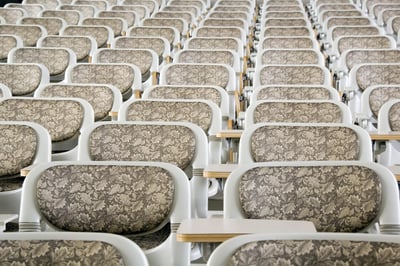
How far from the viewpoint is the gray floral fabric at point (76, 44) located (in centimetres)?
670

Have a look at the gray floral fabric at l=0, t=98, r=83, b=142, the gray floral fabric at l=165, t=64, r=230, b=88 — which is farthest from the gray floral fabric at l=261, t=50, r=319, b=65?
the gray floral fabric at l=0, t=98, r=83, b=142

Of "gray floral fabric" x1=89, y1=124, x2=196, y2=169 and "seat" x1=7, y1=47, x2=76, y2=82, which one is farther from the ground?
"seat" x1=7, y1=47, x2=76, y2=82

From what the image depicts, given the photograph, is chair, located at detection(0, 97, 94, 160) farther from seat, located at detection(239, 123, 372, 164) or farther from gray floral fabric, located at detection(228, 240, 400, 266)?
gray floral fabric, located at detection(228, 240, 400, 266)

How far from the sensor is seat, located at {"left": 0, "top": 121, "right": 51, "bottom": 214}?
3.31m

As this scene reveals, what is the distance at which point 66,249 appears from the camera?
1740 millimetres

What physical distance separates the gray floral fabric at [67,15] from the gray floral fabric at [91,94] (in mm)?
4256

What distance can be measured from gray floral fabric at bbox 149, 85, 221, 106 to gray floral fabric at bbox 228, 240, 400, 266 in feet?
9.36

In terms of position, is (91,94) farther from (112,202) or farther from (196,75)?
(112,202)

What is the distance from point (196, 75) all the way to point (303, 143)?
2175 millimetres

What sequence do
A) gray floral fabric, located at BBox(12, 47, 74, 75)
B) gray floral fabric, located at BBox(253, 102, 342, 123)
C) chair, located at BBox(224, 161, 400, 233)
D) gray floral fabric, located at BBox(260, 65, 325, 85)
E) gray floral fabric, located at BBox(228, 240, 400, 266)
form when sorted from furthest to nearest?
gray floral fabric, located at BBox(12, 47, 74, 75) < gray floral fabric, located at BBox(260, 65, 325, 85) < gray floral fabric, located at BBox(253, 102, 342, 123) < chair, located at BBox(224, 161, 400, 233) < gray floral fabric, located at BBox(228, 240, 400, 266)

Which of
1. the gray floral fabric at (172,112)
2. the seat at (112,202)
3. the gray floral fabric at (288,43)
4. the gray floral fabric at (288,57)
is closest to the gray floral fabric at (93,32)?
the gray floral fabric at (288,43)

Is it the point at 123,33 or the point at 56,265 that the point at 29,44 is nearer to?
the point at 123,33

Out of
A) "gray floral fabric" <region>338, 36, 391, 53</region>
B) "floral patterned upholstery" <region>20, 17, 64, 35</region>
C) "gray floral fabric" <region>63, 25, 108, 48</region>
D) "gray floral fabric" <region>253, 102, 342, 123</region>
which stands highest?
"floral patterned upholstery" <region>20, 17, 64, 35</region>

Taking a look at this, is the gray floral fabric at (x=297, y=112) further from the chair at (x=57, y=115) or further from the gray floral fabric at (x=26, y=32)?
the gray floral fabric at (x=26, y=32)
